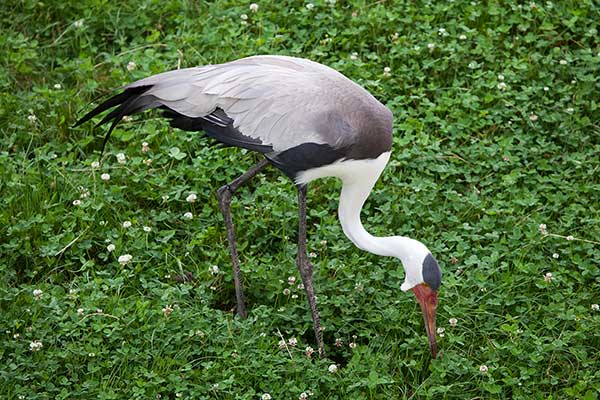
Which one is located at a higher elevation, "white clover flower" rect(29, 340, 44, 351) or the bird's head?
the bird's head

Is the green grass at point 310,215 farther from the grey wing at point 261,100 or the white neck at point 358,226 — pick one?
the grey wing at point 261,100

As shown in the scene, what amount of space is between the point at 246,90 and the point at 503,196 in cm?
178

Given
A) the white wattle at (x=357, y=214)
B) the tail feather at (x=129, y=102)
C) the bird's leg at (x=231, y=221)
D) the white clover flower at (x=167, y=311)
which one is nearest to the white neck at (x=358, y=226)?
the white wattle at (x=357, y=214)

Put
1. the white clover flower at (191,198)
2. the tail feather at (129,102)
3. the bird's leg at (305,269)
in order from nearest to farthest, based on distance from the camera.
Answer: the bird's leg at (305,269)
the tail feather at (129,102)
the white clover flower at (191,198)

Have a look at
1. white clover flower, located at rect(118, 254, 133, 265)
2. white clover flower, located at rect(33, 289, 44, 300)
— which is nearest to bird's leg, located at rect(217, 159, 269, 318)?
white clover flower, located at rect(118, 254, 133, 265)

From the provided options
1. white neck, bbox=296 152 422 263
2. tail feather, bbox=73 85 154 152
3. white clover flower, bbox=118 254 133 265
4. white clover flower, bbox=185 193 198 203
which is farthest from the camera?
white clover flower, bbox=185 193 198 203

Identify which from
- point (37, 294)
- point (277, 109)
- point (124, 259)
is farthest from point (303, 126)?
point (37, 294)

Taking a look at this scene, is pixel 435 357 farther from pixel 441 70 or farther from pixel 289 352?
pixel 441 70

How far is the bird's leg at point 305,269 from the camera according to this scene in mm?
5195

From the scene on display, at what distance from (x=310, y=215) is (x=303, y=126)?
107 cm

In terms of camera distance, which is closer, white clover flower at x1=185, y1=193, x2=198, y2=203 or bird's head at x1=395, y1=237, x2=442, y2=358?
bird's head at x1=395, y1=237, x2=442, y2=358

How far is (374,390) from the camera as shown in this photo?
4.90 m

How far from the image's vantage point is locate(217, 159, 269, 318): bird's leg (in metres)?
5.38

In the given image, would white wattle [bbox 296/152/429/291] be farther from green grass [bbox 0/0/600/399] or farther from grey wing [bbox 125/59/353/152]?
green grass [bbox 0/0/600/399]
